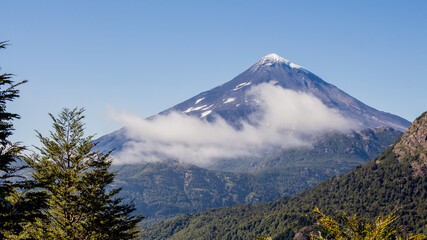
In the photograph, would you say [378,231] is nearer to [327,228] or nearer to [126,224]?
[327,228]

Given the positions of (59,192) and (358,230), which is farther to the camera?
(59,192)

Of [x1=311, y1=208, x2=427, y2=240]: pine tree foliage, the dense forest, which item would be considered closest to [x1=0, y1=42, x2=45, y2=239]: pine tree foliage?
the dense forest

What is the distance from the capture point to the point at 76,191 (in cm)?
3866

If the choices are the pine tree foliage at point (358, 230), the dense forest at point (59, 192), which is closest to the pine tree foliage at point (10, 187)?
the dense forest at point (59, 192)

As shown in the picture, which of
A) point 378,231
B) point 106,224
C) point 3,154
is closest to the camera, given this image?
point 378,231

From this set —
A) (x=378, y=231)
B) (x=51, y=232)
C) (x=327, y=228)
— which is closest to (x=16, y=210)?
(x=51, y=232)

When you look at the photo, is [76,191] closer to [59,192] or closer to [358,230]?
[59,192]

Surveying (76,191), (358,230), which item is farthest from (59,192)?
(358,230)

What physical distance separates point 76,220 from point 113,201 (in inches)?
161

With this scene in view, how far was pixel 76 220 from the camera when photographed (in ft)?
124

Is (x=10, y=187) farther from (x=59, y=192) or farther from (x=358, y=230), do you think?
(x=358, y=230)

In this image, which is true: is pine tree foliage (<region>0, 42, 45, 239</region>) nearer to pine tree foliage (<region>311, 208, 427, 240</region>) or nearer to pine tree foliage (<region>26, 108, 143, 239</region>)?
pine tree foliage (<region>26, 108, 143, 239</region>)

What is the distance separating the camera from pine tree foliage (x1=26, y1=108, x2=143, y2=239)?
35719 millimetres

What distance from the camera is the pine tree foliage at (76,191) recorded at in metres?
35.7
